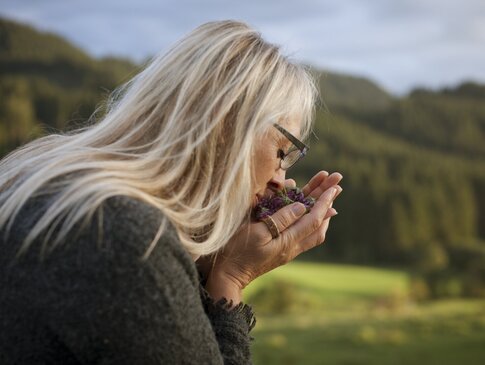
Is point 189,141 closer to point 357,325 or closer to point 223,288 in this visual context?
point 223,288

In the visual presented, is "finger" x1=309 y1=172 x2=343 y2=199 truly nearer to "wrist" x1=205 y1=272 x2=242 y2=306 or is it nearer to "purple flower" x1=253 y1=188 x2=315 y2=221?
"purple flower" x1=253 y1=188 x2=315 y2=221

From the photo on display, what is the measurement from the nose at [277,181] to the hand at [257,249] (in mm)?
75

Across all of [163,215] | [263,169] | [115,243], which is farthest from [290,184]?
[115,243]

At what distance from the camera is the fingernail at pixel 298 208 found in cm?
179

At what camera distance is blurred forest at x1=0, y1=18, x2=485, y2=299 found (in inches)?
906

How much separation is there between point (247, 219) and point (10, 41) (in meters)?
56.0

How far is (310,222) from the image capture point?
1814 millimetres

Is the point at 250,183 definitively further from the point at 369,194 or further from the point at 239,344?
the point at 369,194

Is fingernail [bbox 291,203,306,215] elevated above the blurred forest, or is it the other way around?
fingernail [bbox 291,203,306,215]

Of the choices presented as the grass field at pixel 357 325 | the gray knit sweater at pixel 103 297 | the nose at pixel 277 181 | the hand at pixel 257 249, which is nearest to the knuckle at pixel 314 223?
the hand at pixel 257 249

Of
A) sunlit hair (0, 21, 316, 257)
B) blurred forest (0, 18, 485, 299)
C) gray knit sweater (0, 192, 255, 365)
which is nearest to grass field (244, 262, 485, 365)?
blurred forest (0, 18, 485, 299)

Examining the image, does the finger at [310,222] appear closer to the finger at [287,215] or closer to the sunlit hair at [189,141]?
the finger at [287,215]

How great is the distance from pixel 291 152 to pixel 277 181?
0.28 ft

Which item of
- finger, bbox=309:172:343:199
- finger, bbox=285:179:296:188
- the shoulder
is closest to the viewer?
the shoulder
